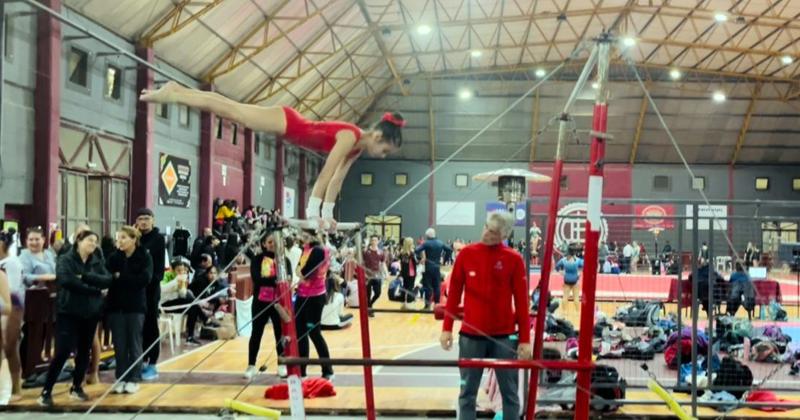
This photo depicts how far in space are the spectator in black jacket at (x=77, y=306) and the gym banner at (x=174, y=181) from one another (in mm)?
7766

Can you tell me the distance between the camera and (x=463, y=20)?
18.0 m

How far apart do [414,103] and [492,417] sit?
64.6ft

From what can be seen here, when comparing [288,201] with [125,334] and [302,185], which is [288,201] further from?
[125,334]

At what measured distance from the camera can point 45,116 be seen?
9594 mm

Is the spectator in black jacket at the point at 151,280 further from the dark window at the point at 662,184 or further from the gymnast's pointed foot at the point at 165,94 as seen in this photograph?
the dark window at the point at 662,184

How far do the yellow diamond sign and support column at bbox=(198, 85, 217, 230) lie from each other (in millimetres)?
1397

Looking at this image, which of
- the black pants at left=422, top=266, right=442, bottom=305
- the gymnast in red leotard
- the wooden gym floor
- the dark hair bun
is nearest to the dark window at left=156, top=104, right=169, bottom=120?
the black pants at left=422, top=266, right=442, bottom=305

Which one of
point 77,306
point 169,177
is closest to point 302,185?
point 169,177

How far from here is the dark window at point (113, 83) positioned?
11.6 metres

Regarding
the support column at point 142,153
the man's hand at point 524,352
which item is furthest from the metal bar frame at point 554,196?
the support column at point 142,153

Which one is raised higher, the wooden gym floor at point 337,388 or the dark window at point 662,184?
the dark window at point 662,184

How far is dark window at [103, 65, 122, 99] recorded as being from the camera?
1156 cm

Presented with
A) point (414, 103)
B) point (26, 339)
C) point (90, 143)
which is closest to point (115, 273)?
point (26, 339)

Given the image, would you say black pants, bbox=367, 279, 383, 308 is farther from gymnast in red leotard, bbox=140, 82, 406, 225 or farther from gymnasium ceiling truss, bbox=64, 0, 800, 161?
gymnast in red leotard, bbox=140, 82, 406, 225
